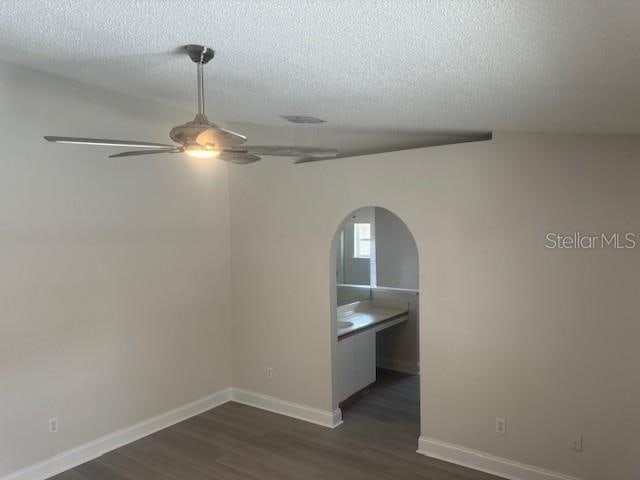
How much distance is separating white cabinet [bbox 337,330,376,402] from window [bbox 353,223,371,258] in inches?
52.2

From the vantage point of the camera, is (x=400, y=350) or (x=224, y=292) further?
(x=400, y=350)

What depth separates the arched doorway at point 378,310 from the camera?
490 centimetres

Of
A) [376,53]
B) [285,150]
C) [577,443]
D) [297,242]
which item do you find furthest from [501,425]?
[376,53]

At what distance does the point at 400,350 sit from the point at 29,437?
410 centimetres

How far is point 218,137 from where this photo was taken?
6.78 feet

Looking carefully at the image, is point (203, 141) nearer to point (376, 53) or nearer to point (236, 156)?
point (236, 156)

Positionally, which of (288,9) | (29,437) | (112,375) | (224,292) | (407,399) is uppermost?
(288,9)

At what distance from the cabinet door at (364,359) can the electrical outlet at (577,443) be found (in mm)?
2182

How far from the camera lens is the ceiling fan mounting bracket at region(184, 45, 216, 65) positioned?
215cm

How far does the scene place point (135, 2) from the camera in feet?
5.70

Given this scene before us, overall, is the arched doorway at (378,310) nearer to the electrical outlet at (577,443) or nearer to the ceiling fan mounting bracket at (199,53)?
the electrical outlet at (577,443)

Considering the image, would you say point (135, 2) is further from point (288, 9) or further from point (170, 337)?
point (170, 337)

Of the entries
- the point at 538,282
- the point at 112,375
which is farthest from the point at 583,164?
the point at 112,375

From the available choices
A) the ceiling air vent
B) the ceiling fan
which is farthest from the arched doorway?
the ceiling fan
